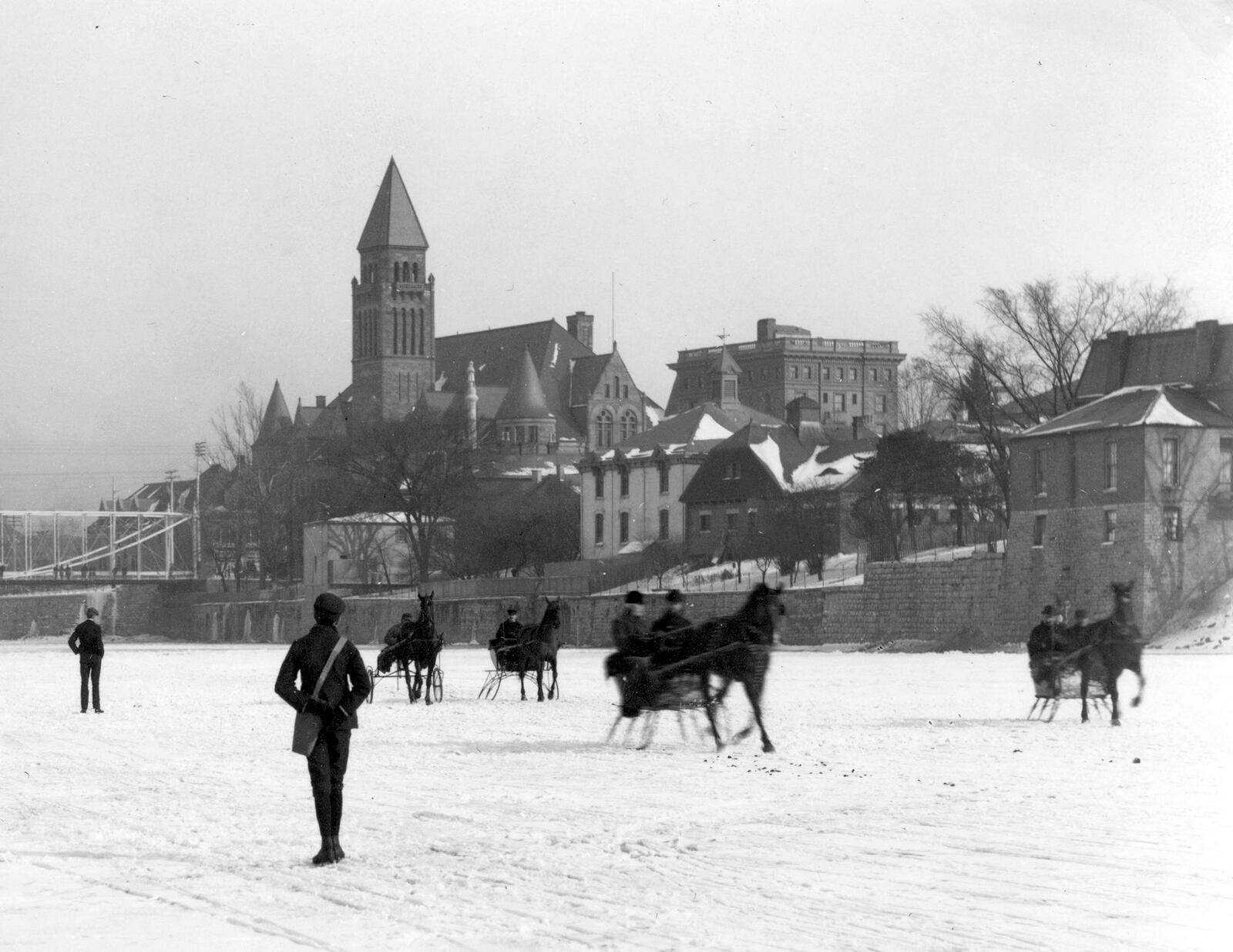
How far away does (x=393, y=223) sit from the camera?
176m

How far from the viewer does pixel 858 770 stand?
1717 centimetres

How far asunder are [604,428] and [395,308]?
24699mm

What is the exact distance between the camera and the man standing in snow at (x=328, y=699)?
11.7m

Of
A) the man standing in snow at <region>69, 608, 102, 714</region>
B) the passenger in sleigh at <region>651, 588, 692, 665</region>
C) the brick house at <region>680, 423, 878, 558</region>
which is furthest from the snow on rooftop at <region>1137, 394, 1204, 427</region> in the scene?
the passenger in sleigh at <region>651, 588, 692, 665</region>

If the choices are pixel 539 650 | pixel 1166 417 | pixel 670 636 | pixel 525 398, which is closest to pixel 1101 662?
pixel 670 636

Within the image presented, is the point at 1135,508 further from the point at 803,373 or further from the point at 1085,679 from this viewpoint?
the point at 803,373

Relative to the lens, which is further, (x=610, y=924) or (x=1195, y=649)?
(x=1195, y=649)

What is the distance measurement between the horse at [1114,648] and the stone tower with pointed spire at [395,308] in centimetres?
15389

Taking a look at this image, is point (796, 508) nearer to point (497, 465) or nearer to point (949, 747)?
point (497, 465)

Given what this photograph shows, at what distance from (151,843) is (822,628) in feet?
177

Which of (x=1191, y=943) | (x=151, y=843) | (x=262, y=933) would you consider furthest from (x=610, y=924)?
(x=151, y=843)

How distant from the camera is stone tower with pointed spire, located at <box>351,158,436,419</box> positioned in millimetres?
175125

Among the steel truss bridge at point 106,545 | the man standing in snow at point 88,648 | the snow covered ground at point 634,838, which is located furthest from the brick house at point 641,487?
the snow covered ground at point 634,838

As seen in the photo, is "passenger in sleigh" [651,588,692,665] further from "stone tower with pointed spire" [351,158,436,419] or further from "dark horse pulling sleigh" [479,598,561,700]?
"stone tower with pointed spire" [351,158,436,419]
